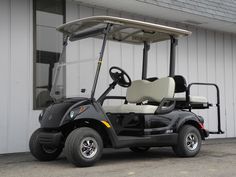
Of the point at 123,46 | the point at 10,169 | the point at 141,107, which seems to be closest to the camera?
the point at 10,169

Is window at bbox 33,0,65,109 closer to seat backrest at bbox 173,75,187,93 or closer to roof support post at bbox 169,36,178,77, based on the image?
roof support post at bbox 169,36,178,77

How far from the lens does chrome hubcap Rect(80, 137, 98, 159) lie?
654 centimetres

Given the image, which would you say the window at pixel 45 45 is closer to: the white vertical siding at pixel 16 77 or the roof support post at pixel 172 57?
the white vertical siding at pixel 16 77

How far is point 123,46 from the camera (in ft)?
33.8

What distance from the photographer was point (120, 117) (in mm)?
7566

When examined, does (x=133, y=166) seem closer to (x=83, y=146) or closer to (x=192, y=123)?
(x=83, y=146)

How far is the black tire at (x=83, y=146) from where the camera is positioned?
252 inches

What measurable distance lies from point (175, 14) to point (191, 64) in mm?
1812

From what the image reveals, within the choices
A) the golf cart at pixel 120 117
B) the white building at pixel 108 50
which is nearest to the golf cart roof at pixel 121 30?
the golf cart at pixel 120 117

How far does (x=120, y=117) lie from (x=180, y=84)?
1402 millimetres

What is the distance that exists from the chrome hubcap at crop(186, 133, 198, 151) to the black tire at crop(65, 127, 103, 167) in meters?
1.99

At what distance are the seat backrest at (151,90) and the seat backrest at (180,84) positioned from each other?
1.02 ft

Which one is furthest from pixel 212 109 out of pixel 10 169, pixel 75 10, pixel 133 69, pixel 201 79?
pixel 10 169

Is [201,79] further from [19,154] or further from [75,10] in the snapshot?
[19,154]
